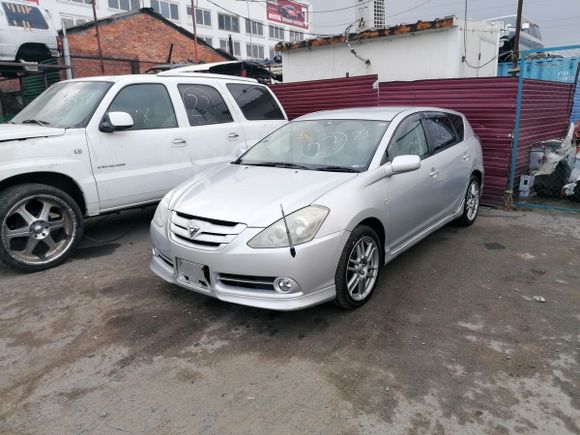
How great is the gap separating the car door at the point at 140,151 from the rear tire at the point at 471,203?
348 centimetres

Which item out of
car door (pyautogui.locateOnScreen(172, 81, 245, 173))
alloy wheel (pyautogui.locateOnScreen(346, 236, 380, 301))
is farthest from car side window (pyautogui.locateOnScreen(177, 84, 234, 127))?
alloy wheel (pyautogui.locateOnScreen(346, 236, 380, 301))

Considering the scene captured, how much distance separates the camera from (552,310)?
3643 millimetres

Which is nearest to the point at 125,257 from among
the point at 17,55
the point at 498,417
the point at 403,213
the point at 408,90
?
the point at 403,213

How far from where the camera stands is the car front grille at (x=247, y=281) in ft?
10.4

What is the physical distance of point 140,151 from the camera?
5.09 m

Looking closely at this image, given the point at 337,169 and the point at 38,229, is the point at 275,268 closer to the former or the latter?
the point at 337,169

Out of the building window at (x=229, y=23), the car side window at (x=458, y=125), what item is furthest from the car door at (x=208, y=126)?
the building window at (x=229, y=23)

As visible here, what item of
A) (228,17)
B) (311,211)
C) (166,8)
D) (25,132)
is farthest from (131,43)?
(228,17)

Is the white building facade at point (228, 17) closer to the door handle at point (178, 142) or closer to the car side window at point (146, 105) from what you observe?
the car side window at point (146, 105)

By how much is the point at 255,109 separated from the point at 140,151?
6.69ft

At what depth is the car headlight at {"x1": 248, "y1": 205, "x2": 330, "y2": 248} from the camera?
10.3 feet

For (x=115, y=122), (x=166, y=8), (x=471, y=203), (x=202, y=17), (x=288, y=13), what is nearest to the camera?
(x=115, y=122)

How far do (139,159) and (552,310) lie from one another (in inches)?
172

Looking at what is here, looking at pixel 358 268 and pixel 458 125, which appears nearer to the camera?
pixel 358 268
